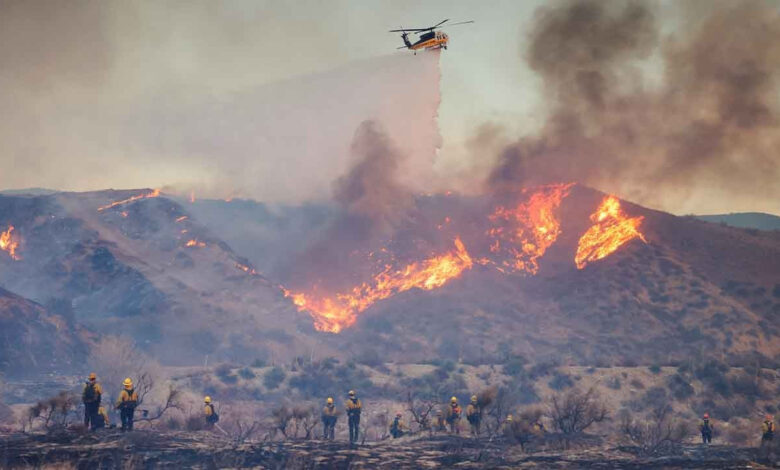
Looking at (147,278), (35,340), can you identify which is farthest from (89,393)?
(147,278)

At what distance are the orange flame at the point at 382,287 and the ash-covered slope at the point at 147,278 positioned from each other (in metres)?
6.04

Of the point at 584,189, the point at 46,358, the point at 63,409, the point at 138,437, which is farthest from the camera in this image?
the point at 584,189

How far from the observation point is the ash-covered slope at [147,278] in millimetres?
90188

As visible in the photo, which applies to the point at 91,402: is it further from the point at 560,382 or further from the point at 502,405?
the point at 560,382

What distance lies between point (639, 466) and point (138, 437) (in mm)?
21043

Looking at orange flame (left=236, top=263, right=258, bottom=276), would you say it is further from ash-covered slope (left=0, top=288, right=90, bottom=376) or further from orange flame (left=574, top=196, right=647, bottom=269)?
orange flame (left=574, top=196, right=647, bottom=269)

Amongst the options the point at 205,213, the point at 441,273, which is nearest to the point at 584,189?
the point at 441,273

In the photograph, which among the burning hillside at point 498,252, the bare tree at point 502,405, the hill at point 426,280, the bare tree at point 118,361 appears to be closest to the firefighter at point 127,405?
the bare tree at point 502,405

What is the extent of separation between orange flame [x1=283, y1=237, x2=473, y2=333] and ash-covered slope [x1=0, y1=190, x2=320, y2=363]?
238 inches

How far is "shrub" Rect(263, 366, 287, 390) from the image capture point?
2575 inches

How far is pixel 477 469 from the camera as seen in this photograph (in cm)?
2602

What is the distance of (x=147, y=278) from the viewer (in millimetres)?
98188

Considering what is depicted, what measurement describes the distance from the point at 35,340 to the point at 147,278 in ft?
80.2

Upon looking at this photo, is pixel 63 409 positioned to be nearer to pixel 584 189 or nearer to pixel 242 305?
pixel 242 305
